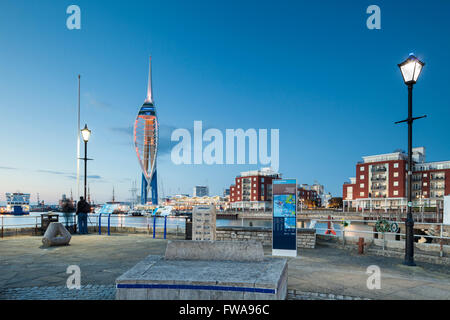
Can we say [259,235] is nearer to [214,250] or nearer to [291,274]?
[291,274]

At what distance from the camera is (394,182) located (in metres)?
89.9

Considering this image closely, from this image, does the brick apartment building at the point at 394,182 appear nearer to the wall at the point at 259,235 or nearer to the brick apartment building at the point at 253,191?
the brick apartment building at the point at 253,191

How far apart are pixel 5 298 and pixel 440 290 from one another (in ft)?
27.7

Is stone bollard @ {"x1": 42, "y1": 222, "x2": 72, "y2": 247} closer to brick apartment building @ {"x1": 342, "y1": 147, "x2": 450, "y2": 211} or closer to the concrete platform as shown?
the concrete platform

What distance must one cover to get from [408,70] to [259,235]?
27.7ft

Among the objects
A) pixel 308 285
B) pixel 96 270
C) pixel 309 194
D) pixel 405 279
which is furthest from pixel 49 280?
pixel 309 194

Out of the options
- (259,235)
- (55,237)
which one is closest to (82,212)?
(55,237)

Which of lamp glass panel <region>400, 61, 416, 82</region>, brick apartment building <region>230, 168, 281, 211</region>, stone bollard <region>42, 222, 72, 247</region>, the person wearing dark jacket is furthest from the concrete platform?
brick apartment building <region>230, 168, 281, 211</region>

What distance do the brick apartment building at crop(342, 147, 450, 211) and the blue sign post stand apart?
87502mm

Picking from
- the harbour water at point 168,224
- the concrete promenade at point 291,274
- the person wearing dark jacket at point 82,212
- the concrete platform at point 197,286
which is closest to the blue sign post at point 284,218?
the concrete promenade at point 291,274

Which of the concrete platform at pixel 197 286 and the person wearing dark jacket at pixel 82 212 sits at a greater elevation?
the concrete platform at pixel 197 286

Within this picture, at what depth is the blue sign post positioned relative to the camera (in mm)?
10719

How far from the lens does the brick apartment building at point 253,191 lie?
5320 inches

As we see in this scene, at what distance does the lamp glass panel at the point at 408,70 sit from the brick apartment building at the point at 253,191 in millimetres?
125233
